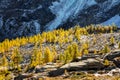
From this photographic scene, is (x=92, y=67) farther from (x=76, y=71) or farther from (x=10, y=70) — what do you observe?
(x=10, y=70)

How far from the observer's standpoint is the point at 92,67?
4523 inches

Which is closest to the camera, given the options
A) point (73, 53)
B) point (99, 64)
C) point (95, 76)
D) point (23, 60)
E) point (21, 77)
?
point (95, 76)

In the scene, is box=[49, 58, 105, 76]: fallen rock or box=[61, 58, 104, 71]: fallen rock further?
box=[49, 58, 105, 76]: fallen rock

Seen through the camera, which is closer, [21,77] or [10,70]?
[21,77]

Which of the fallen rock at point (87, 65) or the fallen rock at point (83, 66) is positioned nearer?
the fallen rock at point (87, 65)

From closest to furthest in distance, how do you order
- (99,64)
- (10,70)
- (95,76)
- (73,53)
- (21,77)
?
(95,76)
(99,64)
(21,77)
(73,53)
(10,70)

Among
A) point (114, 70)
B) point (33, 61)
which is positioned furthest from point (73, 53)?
point (114, 70)

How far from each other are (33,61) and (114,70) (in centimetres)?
5745

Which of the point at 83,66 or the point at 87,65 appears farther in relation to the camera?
the point at 83,66

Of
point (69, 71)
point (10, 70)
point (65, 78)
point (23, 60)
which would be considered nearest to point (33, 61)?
point (10, 70)

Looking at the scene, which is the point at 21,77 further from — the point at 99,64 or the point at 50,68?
the point at 99,64

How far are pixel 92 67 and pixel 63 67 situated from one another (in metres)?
9.57

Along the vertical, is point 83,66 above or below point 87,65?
below

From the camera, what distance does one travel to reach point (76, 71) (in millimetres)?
115375
